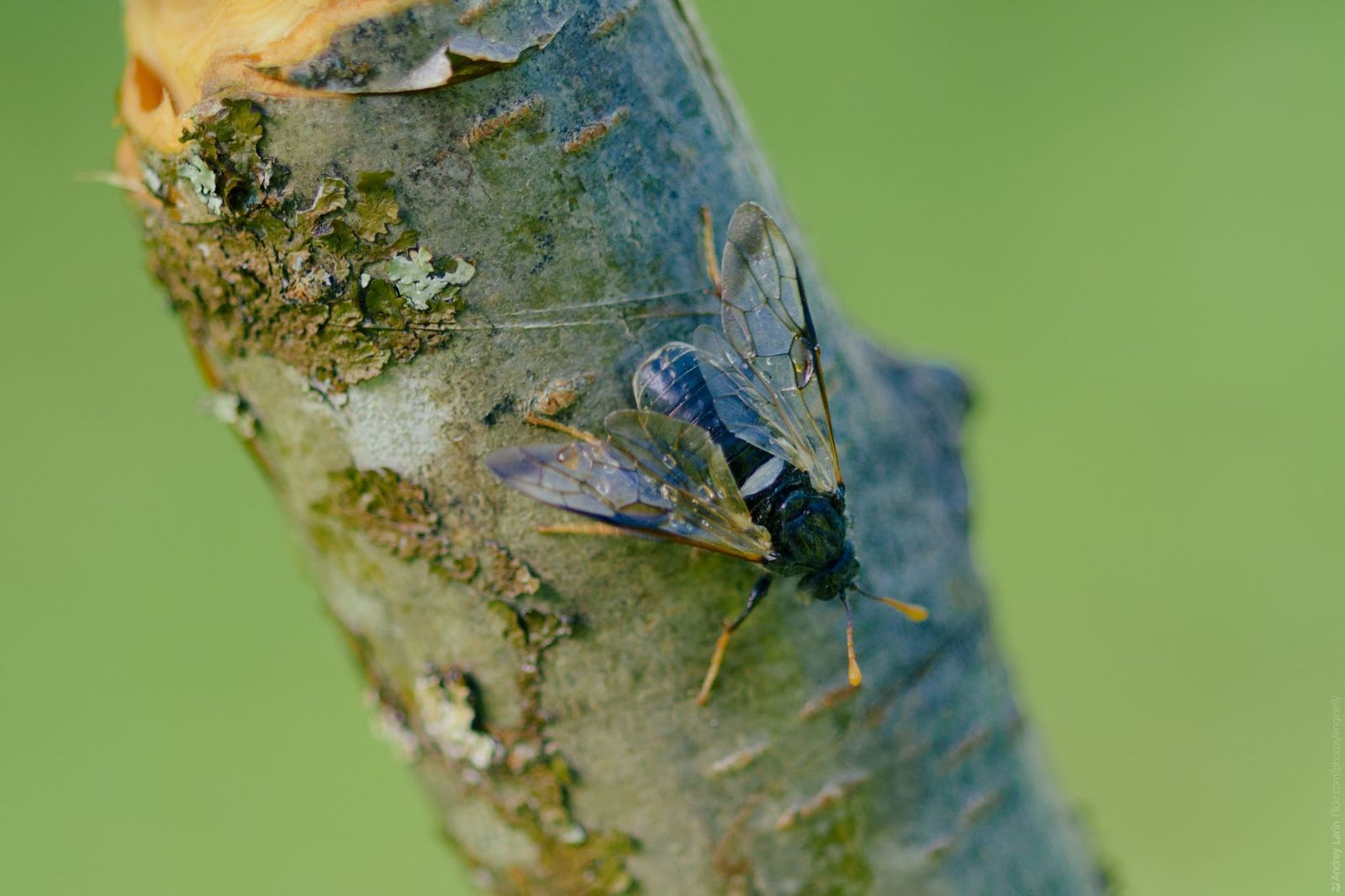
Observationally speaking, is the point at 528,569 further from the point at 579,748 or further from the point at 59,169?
the point at 59,169

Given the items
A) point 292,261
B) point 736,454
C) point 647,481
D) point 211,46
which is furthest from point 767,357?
point 211,46

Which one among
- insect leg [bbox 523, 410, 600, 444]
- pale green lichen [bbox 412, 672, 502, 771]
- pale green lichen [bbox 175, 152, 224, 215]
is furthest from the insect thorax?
pale green lichen [bbox 175, 152, 224, 215]

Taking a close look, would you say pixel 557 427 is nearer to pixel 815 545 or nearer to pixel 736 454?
pixel 815 545

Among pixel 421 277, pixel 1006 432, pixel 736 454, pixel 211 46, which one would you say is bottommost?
pixel 1006 432

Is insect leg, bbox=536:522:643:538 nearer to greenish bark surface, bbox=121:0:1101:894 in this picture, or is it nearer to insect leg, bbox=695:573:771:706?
greenish bark surface, bbox=121:0:1101:894

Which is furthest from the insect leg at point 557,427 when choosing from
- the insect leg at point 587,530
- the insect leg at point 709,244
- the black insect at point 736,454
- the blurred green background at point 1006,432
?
the blurred green background at point 1006,432

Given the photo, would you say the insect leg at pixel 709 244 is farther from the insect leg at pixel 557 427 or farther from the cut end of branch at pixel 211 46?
the cut end of branch at pixel 211 46

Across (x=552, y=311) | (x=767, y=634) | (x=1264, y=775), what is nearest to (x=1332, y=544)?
(x=1264, y=775)
